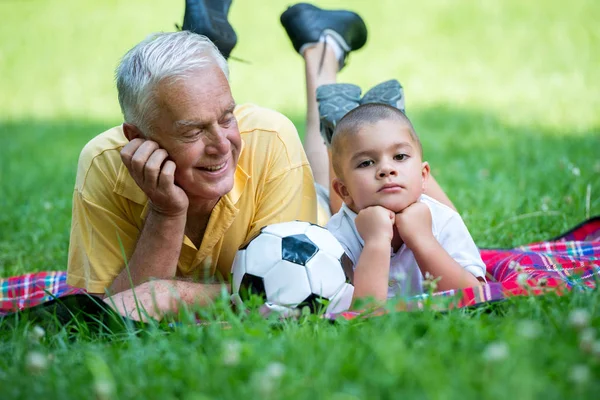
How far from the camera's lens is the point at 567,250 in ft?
14.7

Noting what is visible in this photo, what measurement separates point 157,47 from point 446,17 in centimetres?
1030

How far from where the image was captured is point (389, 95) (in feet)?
15.1

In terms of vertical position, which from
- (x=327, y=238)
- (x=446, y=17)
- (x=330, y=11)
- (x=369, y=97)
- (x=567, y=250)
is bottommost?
(x=567, y=250)

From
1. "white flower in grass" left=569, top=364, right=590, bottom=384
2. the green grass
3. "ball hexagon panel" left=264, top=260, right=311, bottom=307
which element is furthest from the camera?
"ball hexagon panel" left=264, top=260, right=311, bottom=307

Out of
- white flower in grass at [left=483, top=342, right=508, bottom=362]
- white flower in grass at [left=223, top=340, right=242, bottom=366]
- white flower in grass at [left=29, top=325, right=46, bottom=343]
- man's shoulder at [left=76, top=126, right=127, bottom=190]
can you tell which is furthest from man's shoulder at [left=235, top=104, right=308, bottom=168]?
Result: white flower in grass at [left=483, top=342, right=508, bottom=362]

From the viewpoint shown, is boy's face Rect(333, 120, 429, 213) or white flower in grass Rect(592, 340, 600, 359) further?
boy's face Rect(333, 120, 429, 213)

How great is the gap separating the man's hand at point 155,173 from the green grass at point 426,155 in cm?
61

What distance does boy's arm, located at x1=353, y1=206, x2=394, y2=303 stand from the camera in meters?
3.33

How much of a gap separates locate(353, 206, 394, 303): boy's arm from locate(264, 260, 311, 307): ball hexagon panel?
0.77 feet

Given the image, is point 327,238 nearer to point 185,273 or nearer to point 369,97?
point 185,273

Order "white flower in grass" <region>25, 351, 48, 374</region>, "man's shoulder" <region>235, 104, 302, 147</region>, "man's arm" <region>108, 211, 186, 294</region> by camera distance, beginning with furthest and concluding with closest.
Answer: "man's shoulder" <region>235, 104, 302, 147</region>
"man's arm" <region>108, 211, 186, 294</region>
"white flower in grass" <region>25, 351, 48, 374</region>

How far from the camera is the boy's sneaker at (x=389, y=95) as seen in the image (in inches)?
180

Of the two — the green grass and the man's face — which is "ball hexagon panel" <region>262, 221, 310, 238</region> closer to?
the man's face

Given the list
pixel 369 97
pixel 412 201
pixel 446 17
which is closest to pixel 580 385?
pixel 412 201
